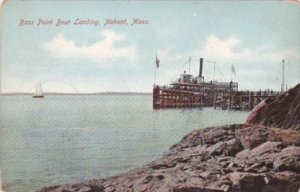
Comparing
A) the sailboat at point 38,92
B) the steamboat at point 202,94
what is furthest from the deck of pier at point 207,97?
the sailboat at point 38,92

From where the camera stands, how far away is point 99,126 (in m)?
2.22

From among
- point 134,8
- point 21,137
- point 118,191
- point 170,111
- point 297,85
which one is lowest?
point 118,191

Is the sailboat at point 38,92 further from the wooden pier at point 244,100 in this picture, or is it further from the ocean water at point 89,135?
the wooden pier at point 244,100

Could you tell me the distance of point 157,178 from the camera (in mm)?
2189

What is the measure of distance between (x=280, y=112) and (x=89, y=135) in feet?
2.92

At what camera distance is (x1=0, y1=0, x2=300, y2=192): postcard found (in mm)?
2201

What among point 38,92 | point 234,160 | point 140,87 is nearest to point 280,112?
point 234,160

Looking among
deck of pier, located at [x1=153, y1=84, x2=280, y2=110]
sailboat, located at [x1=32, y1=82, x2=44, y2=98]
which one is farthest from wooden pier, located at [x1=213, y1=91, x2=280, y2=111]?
sailboat, located at [x1=32, y1=82, x2=44, y2=98]

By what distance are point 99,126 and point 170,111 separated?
0.34 m

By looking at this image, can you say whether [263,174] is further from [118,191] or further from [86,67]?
[86,67]

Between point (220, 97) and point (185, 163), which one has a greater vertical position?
point (220, 97)

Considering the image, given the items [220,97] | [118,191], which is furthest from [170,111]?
[118,191]

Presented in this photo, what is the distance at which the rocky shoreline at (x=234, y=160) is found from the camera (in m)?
2.15

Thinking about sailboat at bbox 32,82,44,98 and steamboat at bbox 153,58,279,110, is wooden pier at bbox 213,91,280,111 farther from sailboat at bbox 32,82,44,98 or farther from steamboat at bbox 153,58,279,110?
sailboat at bbox 32,82,44,98
